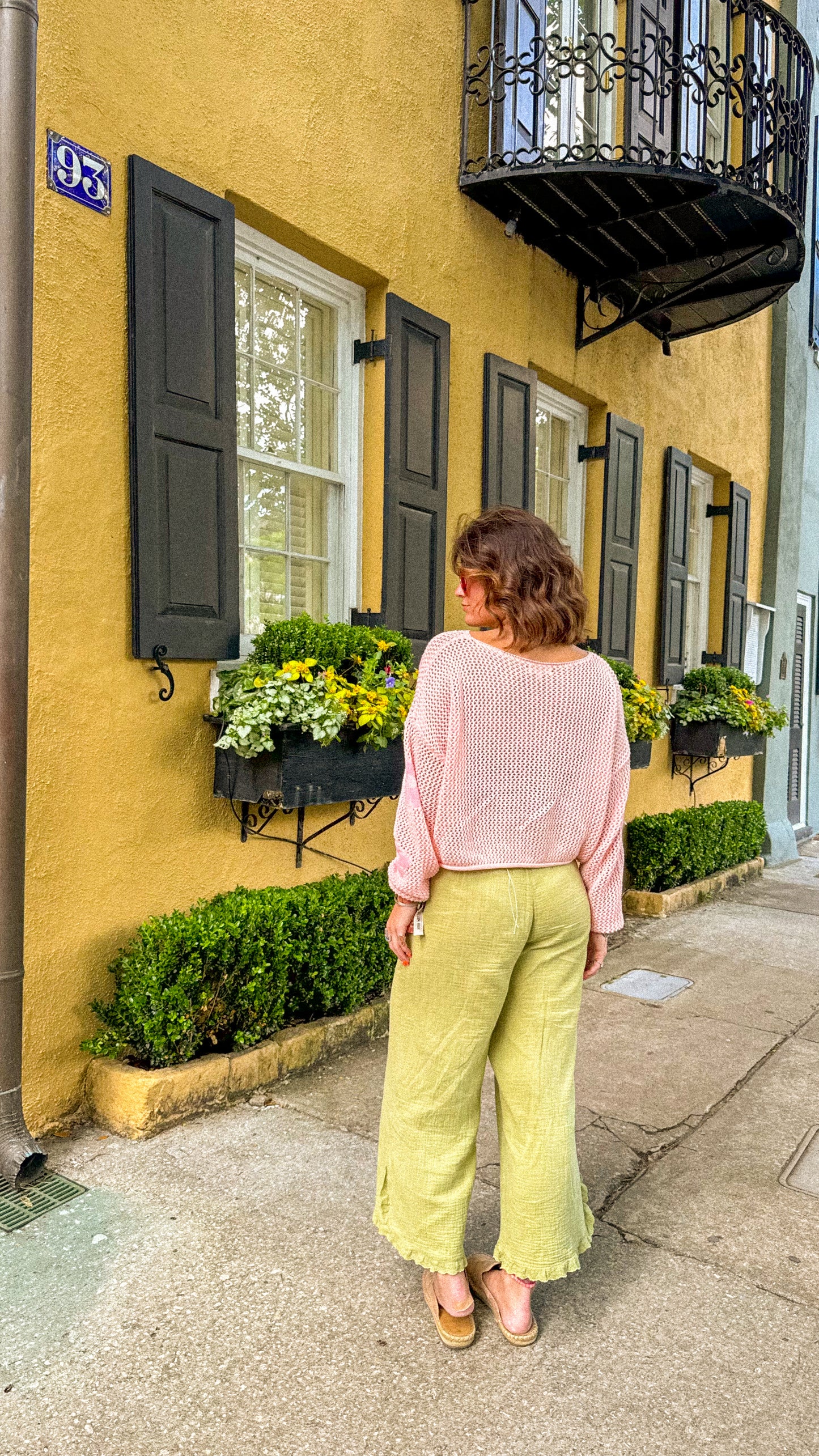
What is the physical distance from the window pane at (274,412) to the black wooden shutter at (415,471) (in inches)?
18.2

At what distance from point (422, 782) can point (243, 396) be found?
2.66 metres

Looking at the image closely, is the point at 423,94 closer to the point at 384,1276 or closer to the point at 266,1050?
the point at 266,1050

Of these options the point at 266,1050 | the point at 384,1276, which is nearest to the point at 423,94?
the point at 266,1050

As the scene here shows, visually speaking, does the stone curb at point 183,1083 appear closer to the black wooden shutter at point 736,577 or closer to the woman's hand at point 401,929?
the woman's hand at point 401,929

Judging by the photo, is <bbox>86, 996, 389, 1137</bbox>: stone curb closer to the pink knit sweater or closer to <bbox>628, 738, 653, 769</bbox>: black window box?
the pink knit sweater

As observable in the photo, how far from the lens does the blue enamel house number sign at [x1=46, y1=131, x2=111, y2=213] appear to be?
3189mm

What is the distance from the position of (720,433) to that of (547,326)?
3206 millimetres

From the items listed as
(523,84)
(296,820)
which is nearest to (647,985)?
(296,820)

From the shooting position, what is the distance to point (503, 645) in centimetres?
222

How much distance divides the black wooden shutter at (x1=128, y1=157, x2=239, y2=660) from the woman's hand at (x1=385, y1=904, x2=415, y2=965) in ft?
5.57

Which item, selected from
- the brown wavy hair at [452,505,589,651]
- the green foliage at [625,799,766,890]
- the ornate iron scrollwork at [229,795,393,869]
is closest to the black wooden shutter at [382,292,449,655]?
the ornate iron scrollwork at [229,795,393,869]

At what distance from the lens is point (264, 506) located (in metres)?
4.40

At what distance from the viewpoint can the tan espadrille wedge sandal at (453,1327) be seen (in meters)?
2.26

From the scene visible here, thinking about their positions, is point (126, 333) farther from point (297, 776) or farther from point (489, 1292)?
point (489, 1292)
